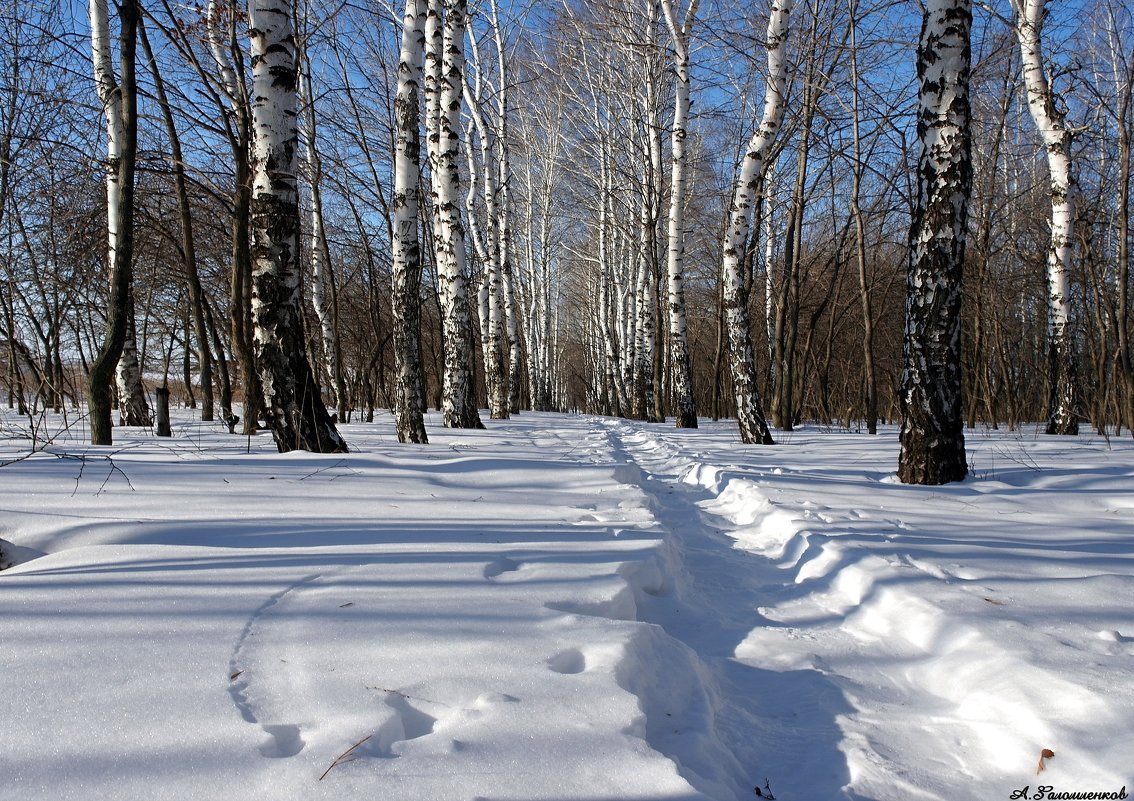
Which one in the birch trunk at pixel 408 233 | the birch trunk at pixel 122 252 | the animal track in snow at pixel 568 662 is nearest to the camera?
the animal track in snow at pixel 568 662

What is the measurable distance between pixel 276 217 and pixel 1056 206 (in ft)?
37.4

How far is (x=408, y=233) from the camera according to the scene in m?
7.26

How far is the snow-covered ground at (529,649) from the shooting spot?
1.24 metres

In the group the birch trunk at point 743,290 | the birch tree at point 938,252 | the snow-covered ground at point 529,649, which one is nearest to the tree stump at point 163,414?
the snow-covered ground at point 529,649

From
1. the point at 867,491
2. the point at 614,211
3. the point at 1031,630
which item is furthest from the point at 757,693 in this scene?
the point at 614,211

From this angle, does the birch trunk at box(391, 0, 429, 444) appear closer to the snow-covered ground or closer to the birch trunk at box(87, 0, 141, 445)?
the birch trunk at box(87, 0, 141, 445)

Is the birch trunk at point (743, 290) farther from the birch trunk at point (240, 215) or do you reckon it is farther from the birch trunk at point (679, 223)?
the birch trunk at point (240, 215)

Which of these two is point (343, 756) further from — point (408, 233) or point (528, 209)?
point (528, 209)

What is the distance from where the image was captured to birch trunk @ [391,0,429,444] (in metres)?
7.03

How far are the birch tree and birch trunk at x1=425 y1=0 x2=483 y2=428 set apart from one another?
5.72m

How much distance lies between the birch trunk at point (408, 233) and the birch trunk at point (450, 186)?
0.56 metres

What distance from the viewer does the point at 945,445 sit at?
196 inches

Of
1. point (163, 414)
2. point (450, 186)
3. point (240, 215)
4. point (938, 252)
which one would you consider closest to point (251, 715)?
point (938, 252)

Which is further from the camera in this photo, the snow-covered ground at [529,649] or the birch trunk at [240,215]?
the birch trunk at [240,215]
